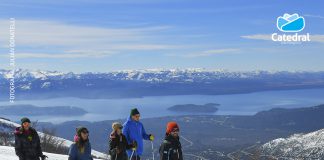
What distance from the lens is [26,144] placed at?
11516 mm

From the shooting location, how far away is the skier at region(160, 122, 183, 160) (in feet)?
34.2

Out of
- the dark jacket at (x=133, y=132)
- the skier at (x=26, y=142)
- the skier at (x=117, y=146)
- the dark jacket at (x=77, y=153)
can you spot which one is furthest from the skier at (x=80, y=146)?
the skier at (x=26, y=142)

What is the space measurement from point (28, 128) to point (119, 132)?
7.68ft

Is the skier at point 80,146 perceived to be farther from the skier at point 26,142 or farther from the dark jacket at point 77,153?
the skier at point 26,142

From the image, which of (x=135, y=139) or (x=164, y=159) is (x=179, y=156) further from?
(x=135, y=139)

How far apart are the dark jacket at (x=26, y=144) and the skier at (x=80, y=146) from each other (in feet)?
9.12

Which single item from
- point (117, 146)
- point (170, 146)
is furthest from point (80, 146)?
point (170, 146)

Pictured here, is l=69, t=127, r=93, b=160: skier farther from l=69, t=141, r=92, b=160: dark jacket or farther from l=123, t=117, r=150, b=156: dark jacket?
l=123, t=117, r=150, b=156: dark jacket

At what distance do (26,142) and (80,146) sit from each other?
2931 millimetres

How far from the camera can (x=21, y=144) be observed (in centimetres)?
1148

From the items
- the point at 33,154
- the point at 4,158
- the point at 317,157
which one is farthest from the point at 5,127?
the point at 317,157

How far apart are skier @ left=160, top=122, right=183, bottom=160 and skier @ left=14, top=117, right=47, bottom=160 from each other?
10.3 ft

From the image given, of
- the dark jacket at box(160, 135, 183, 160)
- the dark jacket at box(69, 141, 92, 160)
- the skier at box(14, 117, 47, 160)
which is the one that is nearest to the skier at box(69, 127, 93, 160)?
the dark jacket at box(69, 141, 92, 160)

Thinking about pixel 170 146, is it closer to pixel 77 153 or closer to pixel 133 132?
pixel 133 132
